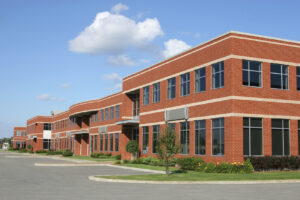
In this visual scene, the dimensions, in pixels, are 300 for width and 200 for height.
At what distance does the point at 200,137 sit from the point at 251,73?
263 inches

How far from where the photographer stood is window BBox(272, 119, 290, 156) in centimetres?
2906

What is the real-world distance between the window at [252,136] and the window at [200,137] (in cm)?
395

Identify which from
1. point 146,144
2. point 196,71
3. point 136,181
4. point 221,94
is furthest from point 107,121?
point 136,181

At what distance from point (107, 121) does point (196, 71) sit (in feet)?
95.4

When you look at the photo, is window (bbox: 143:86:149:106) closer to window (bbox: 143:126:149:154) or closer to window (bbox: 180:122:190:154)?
window (bbox: 143:126:149:154)

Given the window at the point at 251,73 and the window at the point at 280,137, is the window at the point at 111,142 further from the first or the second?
the window at the point at 251,73

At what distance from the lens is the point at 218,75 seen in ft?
98.1

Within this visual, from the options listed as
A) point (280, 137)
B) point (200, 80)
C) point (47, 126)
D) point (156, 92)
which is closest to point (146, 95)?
point (156, 92)

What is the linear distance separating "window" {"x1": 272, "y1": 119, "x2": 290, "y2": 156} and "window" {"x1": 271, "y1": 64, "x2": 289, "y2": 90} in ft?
9.00

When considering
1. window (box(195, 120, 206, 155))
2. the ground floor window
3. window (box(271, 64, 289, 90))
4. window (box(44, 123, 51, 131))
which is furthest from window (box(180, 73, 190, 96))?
the ground floor window

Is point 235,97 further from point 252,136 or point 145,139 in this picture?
point 145,139

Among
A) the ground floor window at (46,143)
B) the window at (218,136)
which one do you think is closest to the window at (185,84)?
the window at (218,136)

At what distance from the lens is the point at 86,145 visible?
7206 cm

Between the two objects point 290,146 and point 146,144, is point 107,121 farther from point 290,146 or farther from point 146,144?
point 290,146
